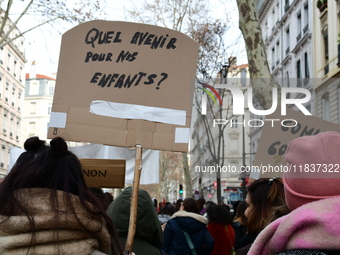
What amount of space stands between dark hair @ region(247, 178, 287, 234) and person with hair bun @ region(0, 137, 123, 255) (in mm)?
1545

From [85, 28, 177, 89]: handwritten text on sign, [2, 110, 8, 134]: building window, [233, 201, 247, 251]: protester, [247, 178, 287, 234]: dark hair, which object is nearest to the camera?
[247, 178, 287, 234]: dark hair

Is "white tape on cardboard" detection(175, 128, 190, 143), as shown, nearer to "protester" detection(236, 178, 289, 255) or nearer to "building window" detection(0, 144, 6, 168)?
"protester" detection(236, 178, 289, 255)

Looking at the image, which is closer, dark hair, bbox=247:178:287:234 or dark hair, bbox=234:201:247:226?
dark hair, bbox=247:178:287:234

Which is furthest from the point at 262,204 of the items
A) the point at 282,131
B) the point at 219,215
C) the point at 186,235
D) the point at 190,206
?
the point at 219,215

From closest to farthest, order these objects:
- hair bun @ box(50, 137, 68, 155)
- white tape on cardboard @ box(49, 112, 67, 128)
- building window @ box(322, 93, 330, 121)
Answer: hair bun @ box(50, 137, 68, 155) < white tape on cardboard @ box(49, 112, 67, 128) < building window @ box(322, 93, 330, 121)

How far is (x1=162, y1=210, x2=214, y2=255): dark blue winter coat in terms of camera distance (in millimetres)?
6227

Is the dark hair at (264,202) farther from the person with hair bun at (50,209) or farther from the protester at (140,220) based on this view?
the person with hair bun at (50,209)

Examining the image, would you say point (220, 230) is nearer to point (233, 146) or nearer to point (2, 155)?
point (233, 146)

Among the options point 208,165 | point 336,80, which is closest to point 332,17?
point 336,80

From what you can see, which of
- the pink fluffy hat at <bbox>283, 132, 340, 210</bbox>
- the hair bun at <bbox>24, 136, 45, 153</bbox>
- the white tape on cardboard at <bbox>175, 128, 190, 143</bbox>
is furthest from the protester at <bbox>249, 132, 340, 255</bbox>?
the white tape on cardboard at <bbox>175, 128, 190, 143</bbox>

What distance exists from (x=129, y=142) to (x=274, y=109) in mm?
1914

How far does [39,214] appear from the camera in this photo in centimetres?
201

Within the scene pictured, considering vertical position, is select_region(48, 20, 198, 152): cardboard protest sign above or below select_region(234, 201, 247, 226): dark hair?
above

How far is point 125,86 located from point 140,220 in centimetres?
113
